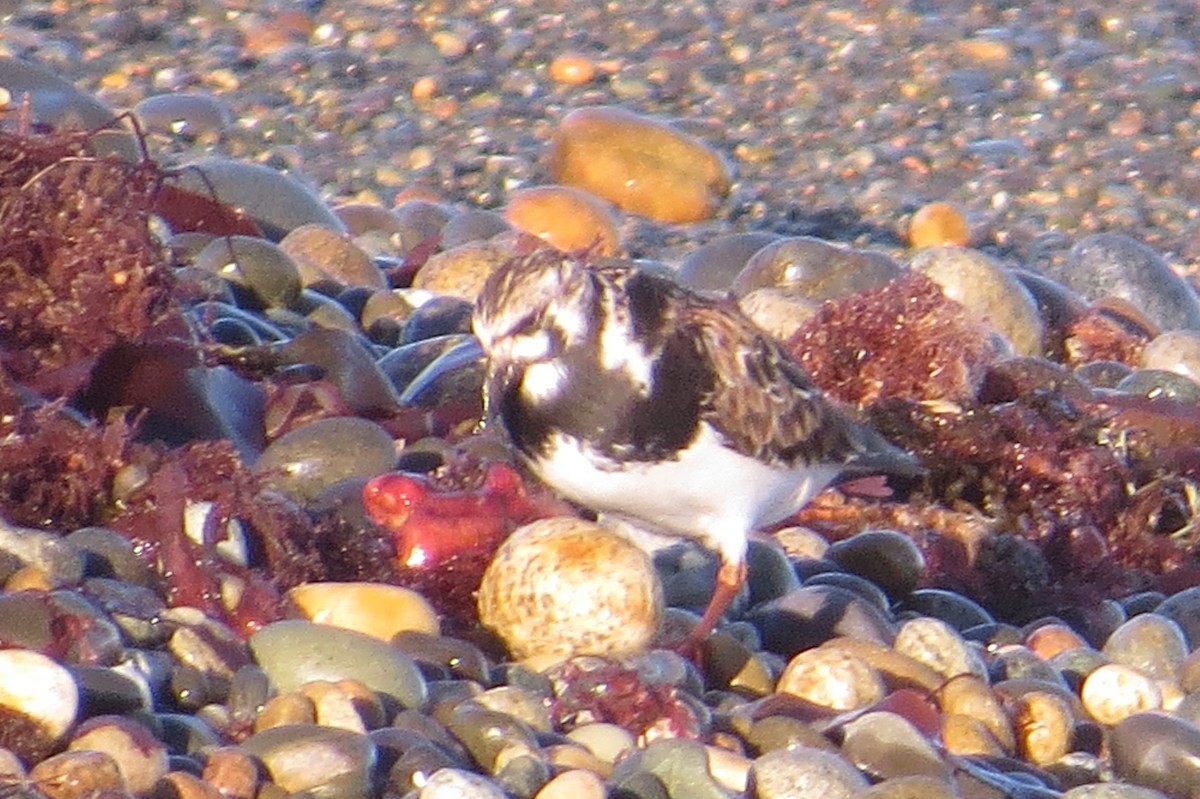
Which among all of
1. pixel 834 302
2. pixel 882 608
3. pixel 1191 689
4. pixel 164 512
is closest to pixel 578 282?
pixel 164 512

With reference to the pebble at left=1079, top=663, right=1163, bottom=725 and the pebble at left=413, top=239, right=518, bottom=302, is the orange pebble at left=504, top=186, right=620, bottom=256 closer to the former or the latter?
the pebble at left=413, top=239, right=518, bottom=302

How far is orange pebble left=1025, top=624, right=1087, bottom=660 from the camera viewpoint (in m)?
4.54

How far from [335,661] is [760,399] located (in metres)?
1.15

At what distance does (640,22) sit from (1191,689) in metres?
8.07

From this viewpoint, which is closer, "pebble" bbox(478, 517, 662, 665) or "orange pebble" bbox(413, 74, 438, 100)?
"pebble" bbox(478, 517, 662, 665)

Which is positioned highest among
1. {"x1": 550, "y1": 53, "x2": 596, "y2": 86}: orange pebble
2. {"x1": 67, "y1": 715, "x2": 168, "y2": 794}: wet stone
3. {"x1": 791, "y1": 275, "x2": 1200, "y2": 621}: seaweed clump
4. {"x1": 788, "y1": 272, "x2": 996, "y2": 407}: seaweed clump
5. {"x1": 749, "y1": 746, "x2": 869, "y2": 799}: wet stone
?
{"x1": 67, "y1": 715, "x2": 168, "y2": 794}: wet stone

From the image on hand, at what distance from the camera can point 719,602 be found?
407cm

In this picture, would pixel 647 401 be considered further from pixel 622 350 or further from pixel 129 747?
pixel 129 747

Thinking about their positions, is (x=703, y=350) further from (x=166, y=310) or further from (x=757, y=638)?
(x=166, y=310)

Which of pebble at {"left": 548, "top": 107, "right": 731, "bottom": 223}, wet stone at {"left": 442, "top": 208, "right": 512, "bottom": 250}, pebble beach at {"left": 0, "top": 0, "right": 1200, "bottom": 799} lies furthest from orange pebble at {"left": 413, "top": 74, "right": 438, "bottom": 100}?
wet stone at {"left": 442, "top": 208, "right": 512, "bottom": 250}

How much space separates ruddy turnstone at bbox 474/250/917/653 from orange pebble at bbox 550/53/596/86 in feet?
22.3

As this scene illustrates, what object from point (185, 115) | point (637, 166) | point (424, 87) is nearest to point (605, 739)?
point (637, 166)

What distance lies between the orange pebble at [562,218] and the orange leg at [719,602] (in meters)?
3.75

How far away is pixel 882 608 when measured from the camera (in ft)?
14.8
